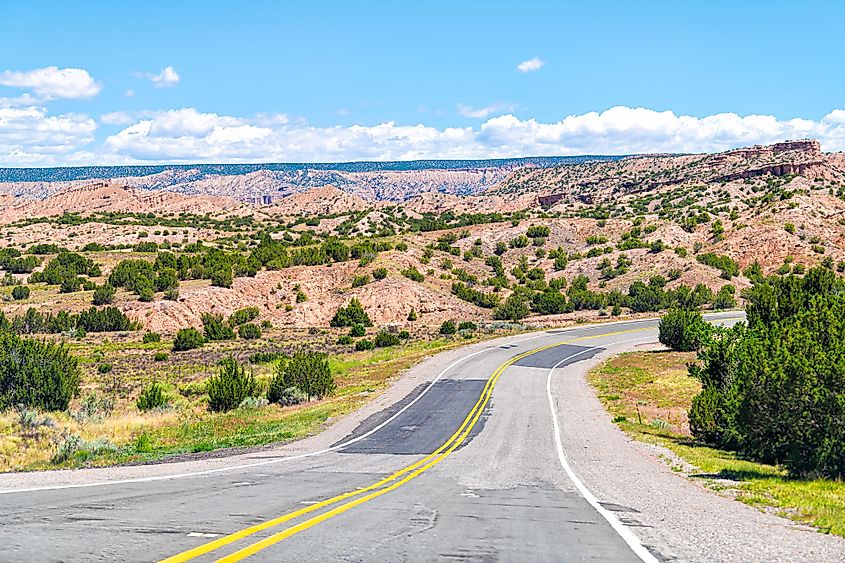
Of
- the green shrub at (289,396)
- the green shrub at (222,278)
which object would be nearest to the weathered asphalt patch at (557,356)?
the green shrub at (289,396)

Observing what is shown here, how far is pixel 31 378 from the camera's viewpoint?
32.9 meters

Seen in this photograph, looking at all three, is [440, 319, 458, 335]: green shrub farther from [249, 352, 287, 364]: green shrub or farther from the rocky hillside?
[249, 352, 287, 364]: green shrub

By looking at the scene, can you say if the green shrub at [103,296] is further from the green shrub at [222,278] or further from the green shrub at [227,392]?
the green shrub at [227,392]

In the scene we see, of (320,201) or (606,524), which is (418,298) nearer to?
(606,524)

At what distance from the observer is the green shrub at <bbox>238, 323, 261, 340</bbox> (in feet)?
215

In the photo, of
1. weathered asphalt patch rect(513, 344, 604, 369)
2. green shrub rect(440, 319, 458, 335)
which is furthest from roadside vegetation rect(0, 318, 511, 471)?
green shrub rect(440, 319, 458, 335)

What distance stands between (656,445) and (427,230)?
92580 mm

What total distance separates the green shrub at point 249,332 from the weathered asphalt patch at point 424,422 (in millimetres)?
30441

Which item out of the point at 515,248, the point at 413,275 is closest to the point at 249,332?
the point at 413,275

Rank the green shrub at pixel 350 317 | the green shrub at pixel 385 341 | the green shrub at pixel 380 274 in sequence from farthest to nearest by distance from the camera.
Answer: the green shrub at pixel 380 274 < the green shrub at pixel 350 317 < the green shrub at pixel 385 341

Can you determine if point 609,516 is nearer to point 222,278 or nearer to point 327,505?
point 327,505

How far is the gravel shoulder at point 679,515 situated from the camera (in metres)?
8.78

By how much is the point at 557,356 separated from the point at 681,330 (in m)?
9.10

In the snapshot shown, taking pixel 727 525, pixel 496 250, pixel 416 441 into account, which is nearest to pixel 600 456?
pixel 416 441
